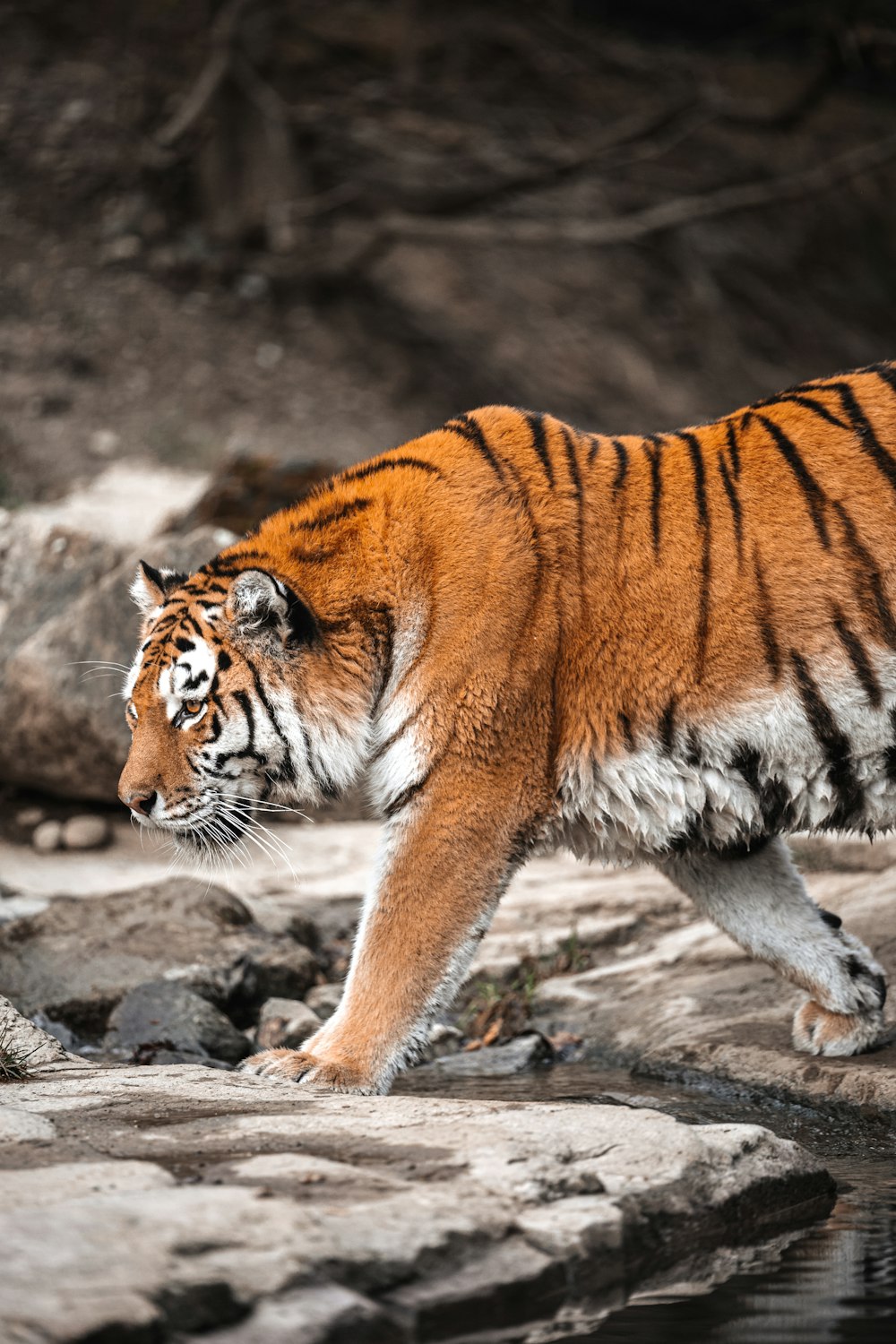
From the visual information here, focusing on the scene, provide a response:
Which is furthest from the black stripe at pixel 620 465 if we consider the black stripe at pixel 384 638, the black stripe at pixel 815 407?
the black stripe at pixel 384 638

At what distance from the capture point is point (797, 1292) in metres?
2.94

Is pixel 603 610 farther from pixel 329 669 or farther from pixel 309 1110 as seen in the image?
pixel 309 1110

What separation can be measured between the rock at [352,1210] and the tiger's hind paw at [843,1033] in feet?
3.75

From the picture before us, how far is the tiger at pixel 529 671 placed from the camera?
4.11 meters

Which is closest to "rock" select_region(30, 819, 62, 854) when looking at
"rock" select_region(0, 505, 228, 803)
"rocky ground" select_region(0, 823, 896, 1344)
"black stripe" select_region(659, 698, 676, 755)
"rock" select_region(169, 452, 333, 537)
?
"rock" select_region(0, 505, 228, 803)

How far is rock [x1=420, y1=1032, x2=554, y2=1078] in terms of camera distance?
5102 mm

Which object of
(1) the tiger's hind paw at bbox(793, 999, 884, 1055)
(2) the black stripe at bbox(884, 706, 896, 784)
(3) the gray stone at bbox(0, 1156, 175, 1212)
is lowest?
(1) the tiger's hind paw at bbox(793, 999, 884, 1055)

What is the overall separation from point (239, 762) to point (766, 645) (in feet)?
4.99

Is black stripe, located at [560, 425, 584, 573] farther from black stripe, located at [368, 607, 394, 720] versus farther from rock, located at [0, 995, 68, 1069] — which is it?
rock, located at [0, 995, 68, 1069]

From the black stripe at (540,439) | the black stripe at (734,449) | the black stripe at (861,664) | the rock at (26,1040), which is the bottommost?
the rock at (26,1040)

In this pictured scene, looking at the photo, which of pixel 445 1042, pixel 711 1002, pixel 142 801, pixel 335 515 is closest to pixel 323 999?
pixel 445 1042

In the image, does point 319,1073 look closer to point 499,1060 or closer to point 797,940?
point 499,1060

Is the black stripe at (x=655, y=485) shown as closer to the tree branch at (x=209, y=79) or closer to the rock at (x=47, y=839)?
the rock at (x=47, y=839)

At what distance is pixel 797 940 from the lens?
466cm
